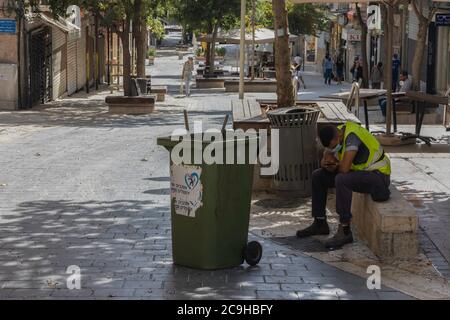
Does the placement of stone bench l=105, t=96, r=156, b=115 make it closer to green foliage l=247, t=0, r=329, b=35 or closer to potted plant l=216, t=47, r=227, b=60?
green foliage l=247, t=0, r=329, b=35

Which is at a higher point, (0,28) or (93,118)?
(0,28)

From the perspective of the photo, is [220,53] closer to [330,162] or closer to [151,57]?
[151,57]

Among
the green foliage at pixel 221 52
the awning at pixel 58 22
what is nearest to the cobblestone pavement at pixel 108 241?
the awning at pixel 58 22

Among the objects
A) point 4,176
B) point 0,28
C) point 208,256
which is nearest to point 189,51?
point 0,28

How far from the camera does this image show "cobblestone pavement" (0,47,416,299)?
296 inches

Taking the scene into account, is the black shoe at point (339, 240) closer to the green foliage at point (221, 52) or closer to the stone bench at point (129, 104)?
the stone bench at point (129, 104)

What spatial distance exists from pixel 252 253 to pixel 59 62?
89.9ft

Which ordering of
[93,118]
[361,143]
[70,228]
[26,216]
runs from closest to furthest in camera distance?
[361,143] → [70,228] → [26,216] → [93,118]

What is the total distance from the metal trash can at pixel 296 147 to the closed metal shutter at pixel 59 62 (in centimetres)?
2288

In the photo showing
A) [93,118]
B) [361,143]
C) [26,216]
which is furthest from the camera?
[93,118]

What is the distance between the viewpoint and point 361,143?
29.5 feet
